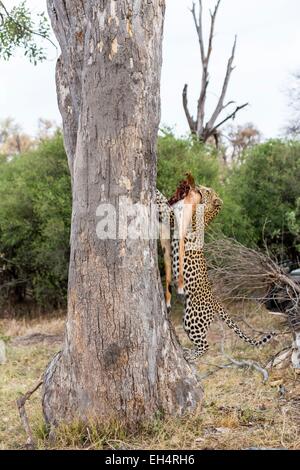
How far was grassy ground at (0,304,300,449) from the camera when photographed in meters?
4.45

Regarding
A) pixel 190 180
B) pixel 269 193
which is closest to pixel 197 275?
pixel 190 180

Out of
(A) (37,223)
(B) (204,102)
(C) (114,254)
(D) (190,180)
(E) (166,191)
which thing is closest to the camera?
(C) (114,254)

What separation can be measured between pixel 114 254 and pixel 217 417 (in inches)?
58.6

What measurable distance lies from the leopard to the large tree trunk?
4.52 ft

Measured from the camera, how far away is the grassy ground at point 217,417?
4.45 meters

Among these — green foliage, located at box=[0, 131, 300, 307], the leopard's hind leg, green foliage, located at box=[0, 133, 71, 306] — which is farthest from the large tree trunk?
green foliage, located at box=[0, 133, 71, 306]

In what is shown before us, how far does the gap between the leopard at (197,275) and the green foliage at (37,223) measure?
172 inches

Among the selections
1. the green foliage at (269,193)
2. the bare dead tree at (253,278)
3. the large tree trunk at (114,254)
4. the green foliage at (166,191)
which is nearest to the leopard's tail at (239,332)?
the bare dead tree at (253,278)

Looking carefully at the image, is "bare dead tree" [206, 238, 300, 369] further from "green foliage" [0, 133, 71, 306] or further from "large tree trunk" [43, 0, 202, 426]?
"green foliage" [0, 133, 71, 306]

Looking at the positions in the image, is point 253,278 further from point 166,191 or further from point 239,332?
point 166,191

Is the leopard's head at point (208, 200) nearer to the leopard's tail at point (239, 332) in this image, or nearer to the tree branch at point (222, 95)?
the leopard's tail at point (239, 332)

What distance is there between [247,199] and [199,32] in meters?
8.11

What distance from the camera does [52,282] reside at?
1191 cm

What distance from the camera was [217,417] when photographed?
193 inches
